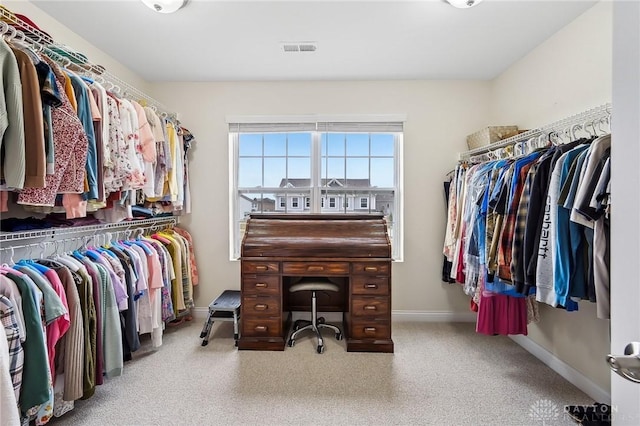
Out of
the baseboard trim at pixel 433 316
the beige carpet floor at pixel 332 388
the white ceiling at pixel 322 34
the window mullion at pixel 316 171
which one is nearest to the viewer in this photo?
the beige carpet floor at pixel 332 388

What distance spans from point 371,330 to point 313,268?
71cm

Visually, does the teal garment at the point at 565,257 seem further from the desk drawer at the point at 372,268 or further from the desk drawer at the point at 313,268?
the desk drawer at the point at 313,268

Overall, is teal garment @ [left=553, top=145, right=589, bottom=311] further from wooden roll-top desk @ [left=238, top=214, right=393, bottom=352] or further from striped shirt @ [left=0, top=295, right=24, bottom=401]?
striped shirt @ [left=0, top=295, right=24, bottom=401]

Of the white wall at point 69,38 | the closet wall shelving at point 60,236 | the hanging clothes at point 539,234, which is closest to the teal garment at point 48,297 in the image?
the closet wall shelving at point 60,236

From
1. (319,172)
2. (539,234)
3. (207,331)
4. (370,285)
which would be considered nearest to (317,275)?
(370,285)

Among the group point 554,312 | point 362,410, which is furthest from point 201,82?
point 554,312

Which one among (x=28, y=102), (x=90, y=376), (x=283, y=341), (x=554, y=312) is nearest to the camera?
(x=28, y=102)

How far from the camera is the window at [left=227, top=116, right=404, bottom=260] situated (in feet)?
11.0

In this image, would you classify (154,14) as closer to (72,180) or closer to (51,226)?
(72,180)

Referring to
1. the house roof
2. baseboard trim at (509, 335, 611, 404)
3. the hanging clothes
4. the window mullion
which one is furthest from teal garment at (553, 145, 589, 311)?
the window mullion

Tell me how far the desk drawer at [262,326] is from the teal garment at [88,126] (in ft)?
4.89

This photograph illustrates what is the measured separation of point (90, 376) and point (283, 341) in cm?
131

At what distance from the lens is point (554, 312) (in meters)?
2.31

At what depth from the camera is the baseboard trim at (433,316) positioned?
324 cm
